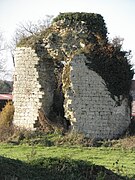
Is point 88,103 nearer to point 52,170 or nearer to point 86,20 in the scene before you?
point 86,20

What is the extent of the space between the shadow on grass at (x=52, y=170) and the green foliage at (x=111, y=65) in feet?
33.4

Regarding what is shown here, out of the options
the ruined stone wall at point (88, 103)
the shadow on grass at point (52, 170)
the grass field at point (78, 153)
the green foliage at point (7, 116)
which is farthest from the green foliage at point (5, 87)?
the shadow on grass at point (52, 170)

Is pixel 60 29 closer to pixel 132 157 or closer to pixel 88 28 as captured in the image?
pixel 88 28

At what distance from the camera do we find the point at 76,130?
19.6 meters

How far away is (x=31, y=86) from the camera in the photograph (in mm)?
21266

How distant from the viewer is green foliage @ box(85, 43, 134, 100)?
19859 millimetres

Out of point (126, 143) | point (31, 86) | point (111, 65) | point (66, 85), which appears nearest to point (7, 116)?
point (31, 86)

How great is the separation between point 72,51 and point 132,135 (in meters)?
4.57

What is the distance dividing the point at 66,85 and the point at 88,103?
1.29m

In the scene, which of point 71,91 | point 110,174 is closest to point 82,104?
point 71,91

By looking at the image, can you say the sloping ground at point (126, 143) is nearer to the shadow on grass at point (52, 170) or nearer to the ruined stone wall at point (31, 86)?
the ruined stone wall at point (31, 86)

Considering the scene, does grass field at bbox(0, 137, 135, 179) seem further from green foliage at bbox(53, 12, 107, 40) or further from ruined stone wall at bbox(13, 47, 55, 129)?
green foliage at bbox(53, 12, 107, 40)

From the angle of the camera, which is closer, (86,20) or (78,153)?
(78,153)

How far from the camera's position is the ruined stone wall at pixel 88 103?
Result: 64.5ft
